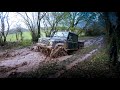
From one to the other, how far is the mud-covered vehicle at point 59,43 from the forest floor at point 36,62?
13 centimetres

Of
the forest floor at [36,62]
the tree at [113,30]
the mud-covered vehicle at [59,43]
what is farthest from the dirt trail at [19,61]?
the tree at [113,30]

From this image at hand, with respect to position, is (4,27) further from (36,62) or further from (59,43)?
(59,43)

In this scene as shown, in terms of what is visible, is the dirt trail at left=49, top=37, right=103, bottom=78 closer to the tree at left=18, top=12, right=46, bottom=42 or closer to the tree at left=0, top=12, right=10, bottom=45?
the tree at left=18, top=12, right=46, bottom=42

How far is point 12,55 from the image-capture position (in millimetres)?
5625

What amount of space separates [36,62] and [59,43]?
636mm

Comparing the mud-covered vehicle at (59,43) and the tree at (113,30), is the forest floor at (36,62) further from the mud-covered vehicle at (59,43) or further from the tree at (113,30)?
the tree at (113,30)

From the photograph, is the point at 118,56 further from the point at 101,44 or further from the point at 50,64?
the point at 50,64

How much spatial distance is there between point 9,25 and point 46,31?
2.63 feet

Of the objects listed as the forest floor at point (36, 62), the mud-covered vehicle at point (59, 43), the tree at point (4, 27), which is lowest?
the forest floor at point (36, 62)

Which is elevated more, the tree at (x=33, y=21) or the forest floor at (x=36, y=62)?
the tree at (x=33, y=21)

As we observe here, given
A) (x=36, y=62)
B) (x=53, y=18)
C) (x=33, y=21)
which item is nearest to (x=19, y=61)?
(x=36, y=62)

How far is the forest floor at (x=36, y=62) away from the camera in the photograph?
559 centimetres

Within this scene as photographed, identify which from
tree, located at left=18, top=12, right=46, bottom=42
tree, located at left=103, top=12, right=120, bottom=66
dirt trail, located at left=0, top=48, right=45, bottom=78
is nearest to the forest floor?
dirt trail, located at left=0, top=48, right=45, bottom=78

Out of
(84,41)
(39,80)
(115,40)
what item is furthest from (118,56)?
(39,80)
